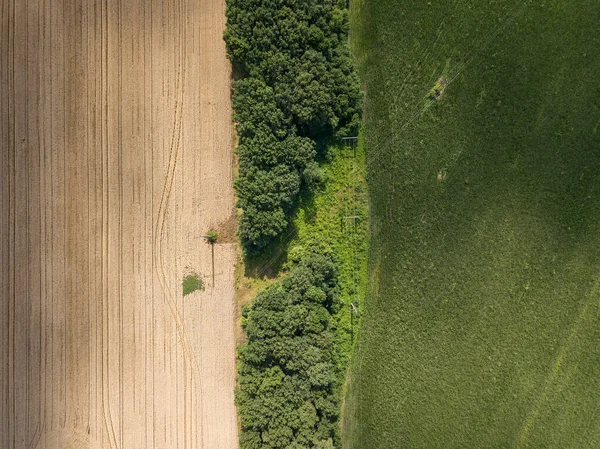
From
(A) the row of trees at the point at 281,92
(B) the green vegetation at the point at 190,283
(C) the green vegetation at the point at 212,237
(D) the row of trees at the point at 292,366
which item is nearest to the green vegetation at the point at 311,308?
(D) the row of trees at the point at 292,366

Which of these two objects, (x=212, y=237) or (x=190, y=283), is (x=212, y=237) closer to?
(x=212, y=237)

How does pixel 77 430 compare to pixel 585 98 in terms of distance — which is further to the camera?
pixel 77 430

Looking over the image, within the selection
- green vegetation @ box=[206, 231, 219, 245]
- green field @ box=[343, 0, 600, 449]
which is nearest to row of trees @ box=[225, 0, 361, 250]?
green vegetation @ box=[206, 231, 219, 245]

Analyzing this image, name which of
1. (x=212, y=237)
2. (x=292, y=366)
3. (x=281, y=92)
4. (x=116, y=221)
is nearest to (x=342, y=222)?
(x=212, y=237)

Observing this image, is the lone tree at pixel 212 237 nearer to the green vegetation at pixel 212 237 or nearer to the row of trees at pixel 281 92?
the green vegetation at pixel 212 237

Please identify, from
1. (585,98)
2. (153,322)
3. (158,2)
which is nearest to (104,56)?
(158,2)

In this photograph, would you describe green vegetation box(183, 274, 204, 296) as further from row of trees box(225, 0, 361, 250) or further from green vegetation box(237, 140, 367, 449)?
row of trees box(225, 0, 361, 250)

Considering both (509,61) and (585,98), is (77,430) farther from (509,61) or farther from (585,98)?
(585,98)
